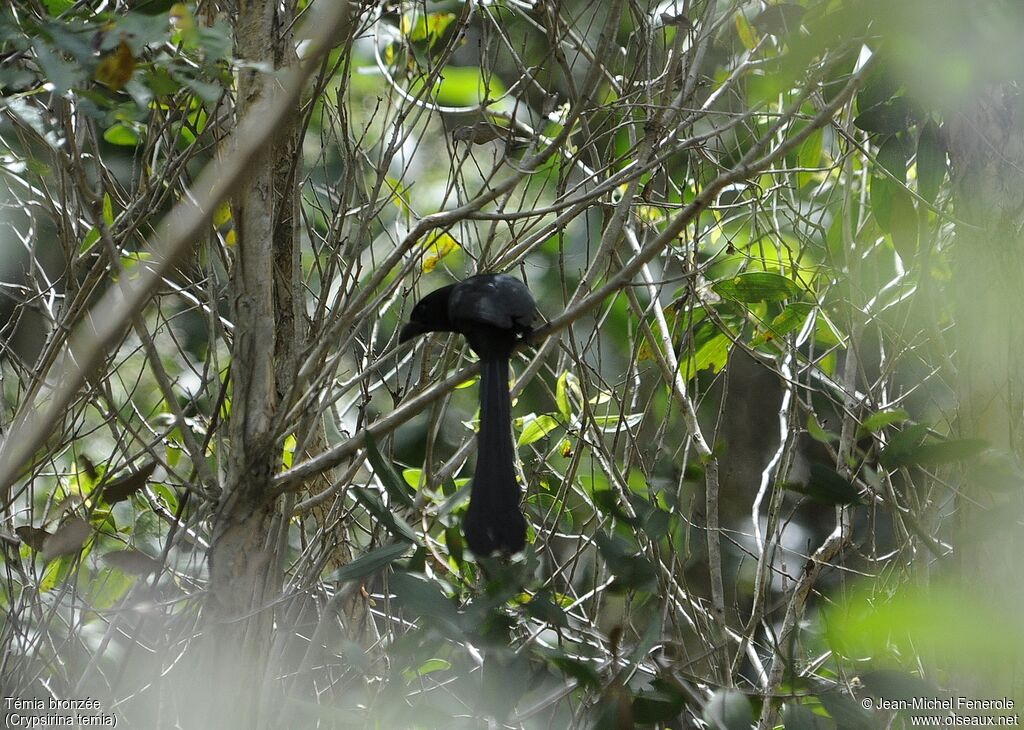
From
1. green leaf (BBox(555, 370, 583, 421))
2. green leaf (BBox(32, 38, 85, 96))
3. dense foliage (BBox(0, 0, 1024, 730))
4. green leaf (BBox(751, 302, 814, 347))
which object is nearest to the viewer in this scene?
green leaf (BBox(32, 38, 85, 96))

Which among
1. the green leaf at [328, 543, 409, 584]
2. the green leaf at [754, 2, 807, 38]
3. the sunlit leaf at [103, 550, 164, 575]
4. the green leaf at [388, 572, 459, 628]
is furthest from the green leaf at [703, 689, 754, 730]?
the green leaf at [754, 2, 807, 38]

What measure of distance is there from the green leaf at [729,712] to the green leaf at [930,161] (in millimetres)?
1368

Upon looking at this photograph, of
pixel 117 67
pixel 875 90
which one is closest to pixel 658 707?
pixel 117 67

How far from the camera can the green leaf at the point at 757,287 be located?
2.38 m

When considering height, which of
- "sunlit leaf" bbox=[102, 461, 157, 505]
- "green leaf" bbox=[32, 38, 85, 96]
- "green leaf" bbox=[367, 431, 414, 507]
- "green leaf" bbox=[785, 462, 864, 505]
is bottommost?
"green leaf" bbox=[785, 462, 864, 505]

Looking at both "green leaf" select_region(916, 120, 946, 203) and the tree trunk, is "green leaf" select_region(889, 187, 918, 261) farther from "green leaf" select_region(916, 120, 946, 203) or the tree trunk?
the tree trunk

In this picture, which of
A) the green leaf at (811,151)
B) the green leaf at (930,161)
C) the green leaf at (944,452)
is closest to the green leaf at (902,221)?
the green leaf at (930,161)

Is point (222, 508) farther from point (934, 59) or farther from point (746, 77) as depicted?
point (746, 77)

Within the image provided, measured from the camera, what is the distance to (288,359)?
7.22ft

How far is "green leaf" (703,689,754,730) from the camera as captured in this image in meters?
1.44

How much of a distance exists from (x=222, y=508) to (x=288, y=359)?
1.46ft

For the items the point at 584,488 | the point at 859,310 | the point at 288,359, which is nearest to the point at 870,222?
the point at 859,310

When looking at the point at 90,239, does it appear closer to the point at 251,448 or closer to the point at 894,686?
the point at 251,448

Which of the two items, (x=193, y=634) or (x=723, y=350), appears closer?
(x=193, y=634)
